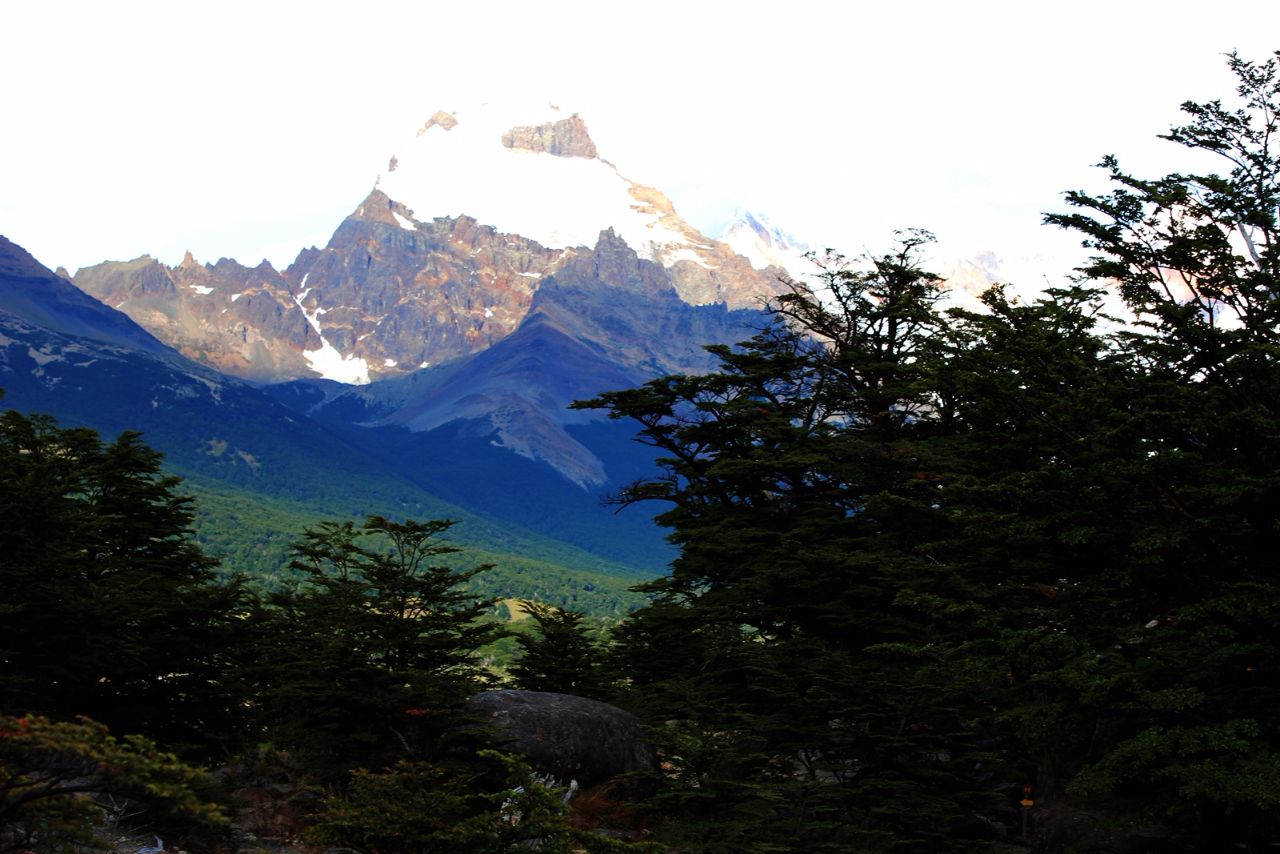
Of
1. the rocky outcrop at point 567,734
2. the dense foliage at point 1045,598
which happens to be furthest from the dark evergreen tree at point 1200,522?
the rocky outcrop at point 567,734

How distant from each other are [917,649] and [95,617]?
15225 mm

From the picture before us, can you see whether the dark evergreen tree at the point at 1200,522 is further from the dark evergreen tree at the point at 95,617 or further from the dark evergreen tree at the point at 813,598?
the dark evergreen tree at the point at 95,617

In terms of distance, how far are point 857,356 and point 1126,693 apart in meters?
17.4

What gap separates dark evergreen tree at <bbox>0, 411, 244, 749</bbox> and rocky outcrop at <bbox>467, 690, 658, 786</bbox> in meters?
5.95

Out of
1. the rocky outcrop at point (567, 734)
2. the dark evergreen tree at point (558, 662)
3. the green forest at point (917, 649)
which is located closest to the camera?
the green forest at point (917, 649)

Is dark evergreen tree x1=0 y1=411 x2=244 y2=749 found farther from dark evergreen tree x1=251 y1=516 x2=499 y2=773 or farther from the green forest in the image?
dark evergreen tree x1=251 y1=516 x2=499 y2=773

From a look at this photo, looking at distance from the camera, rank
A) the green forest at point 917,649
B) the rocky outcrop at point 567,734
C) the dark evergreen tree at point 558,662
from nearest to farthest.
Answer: the green forest at point 917,649 < the rocky outcrop at point 567,734 < the dark evergreen tree at point 558,662

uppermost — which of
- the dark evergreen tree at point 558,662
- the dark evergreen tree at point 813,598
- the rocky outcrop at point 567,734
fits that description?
the dark evergreen tree at point 813,598

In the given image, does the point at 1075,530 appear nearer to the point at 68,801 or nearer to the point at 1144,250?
the point at 1144,250

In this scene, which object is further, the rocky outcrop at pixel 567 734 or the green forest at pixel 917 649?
the rocky outcrop at pixel 567 734

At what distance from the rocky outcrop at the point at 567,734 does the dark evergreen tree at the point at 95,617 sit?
5.95 meters

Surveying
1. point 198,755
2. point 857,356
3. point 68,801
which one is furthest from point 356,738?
point 857,356

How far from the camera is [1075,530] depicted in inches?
819

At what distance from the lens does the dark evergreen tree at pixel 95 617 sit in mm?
18875
